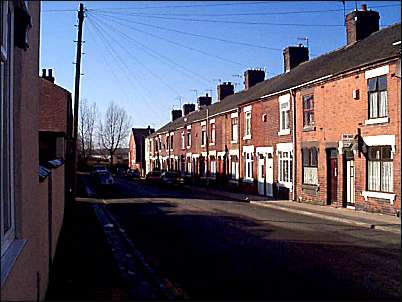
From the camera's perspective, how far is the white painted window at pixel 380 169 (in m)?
19.9

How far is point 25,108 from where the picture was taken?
601 cm

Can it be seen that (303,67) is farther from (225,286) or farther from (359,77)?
(225,286)

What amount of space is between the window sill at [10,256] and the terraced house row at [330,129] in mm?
16170

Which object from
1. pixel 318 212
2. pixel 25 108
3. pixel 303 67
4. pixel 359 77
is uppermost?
pixel 303 67

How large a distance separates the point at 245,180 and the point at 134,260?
26.0 meters

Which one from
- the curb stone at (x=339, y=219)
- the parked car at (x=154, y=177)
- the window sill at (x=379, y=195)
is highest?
the window sill at (x=379, y=195)

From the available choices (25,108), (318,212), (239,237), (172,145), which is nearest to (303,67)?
(318,212)

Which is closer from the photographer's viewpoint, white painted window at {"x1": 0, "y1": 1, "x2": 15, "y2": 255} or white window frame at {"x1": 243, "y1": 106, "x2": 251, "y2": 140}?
Result: white painted window at {"x1": 0, "y1": 1, "x2": 15, "y2": 255}

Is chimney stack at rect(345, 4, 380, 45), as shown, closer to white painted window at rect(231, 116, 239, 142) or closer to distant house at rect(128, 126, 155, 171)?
white painted window at rect(231, 116, 239, 142)

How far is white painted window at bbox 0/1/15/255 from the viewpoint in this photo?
484 centimetres

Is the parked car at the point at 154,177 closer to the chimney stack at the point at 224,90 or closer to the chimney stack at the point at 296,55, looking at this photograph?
the chimney stack at the point at 224,90

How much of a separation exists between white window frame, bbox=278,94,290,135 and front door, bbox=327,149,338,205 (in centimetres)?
496

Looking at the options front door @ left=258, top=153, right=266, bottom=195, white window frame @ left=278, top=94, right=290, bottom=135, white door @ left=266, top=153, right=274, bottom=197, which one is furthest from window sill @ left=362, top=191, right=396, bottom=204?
front door @ left=258, top=153, right=266, bottom=195

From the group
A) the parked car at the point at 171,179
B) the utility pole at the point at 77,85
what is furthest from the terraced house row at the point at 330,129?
the utility pole at the point at 77,85
